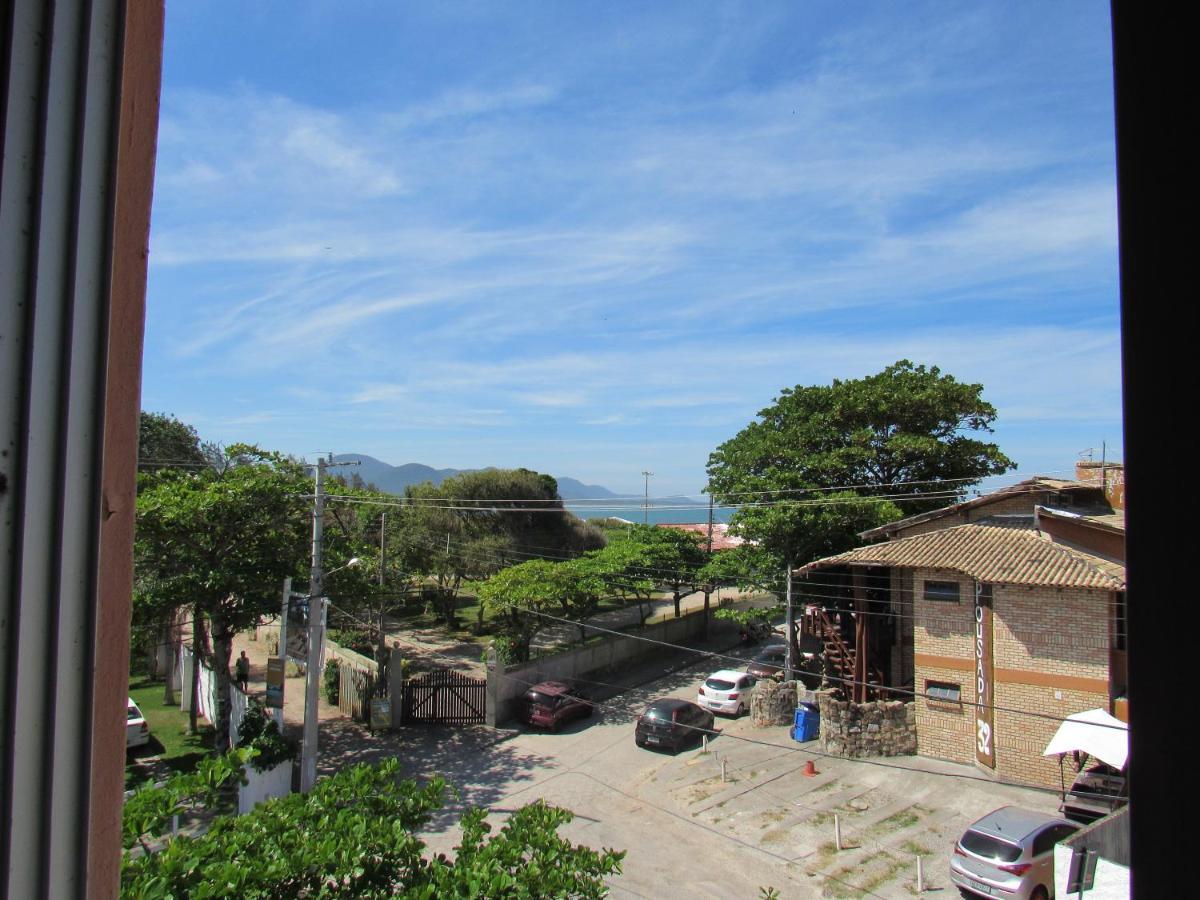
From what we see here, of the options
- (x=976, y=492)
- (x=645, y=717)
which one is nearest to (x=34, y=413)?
(x=645, y=717)

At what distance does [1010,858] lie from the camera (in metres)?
8.98

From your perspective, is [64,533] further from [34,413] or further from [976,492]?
[976,492]

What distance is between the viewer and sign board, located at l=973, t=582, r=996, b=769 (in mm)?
12867

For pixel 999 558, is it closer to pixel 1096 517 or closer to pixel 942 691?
pixel 942 691

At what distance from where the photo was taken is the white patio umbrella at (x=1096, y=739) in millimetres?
9812

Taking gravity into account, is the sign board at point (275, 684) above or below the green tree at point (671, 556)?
below

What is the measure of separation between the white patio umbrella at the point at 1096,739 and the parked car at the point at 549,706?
8361mm

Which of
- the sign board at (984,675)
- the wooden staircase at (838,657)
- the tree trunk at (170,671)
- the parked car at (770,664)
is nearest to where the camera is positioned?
the sign board at (984,675)

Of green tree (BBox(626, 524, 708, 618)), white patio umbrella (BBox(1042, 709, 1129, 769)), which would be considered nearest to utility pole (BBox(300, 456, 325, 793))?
white patio umbrella (BBox(1042, 709, 1129, 769))

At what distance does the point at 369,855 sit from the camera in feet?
11.4

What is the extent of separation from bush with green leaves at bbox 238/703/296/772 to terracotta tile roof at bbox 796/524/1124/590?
9.33 m

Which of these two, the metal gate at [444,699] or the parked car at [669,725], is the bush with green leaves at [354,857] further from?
the metal gate at [444,699]

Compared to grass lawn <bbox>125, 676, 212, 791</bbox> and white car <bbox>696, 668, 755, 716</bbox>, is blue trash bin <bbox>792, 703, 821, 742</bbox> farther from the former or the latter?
grass lawn <bbox>125, 676, 212, 791</bbox>

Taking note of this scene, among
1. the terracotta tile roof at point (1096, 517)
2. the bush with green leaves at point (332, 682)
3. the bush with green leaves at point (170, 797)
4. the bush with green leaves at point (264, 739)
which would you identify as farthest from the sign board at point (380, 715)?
the bush with green leaves at point (170, 797)
